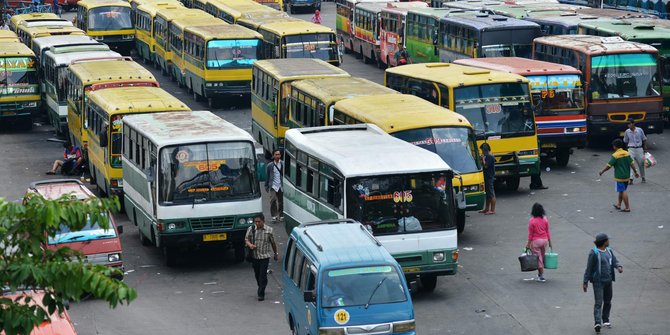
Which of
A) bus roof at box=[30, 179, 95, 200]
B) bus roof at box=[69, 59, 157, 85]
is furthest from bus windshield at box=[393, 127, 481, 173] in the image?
bus roof at box=[69, 59, 157, 85]

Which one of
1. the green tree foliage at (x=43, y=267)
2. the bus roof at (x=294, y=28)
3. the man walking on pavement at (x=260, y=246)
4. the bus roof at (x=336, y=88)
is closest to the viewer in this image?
the green tree foliage at (x=43, y=267)

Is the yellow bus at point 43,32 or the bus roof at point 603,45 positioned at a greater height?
the bus roof at point 603,45

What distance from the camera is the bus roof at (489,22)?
4109 cm

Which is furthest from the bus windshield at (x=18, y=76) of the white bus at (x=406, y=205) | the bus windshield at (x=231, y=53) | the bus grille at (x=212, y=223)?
the white bus at (x=406, y=205)

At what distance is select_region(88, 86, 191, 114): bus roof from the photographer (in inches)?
1124

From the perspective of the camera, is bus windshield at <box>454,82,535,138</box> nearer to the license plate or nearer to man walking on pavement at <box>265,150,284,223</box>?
man walking on pavement at <box>265,150,284,223</box>

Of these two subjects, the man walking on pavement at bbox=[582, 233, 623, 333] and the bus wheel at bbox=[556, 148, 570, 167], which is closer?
the man walking on pavement at bbox=[582, 233, 623, 333]

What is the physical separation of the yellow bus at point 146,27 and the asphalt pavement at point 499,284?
2675 cm

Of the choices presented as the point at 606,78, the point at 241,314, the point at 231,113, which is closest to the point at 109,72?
the point at 231,113

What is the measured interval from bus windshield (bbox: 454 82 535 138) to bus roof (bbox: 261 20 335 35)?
1495 cm

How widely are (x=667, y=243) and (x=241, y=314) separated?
8.51m

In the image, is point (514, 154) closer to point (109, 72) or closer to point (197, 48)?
point (109, 72)

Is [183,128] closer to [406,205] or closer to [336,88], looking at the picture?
[406,205]

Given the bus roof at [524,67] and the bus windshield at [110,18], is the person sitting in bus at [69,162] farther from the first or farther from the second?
the bus windshield at [110,18]
